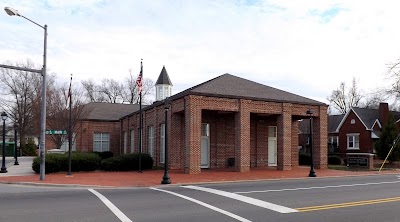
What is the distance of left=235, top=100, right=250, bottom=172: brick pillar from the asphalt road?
32.2ft

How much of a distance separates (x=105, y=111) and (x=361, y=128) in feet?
101

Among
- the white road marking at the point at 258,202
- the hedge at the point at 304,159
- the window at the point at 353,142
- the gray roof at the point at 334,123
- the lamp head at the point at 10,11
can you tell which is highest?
the lamp head at the point at 10,11

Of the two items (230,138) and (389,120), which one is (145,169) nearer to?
(230,138)

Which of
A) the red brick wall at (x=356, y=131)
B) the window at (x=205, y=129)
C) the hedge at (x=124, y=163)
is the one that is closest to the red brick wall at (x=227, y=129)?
the window at (x=205, y=129)

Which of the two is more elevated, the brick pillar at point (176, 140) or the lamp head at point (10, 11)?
the lamp head at point (10, 11)

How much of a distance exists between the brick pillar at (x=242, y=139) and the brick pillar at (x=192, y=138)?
2881 mm

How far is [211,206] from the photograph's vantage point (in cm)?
1168

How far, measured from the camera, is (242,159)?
25.7 metres

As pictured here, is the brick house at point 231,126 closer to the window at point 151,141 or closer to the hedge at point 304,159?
the window at point 151,141

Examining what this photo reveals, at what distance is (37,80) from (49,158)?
34.5 meters

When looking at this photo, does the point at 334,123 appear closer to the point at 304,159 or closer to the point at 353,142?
the point at 353,142

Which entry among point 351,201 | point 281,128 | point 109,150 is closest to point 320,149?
point 281,128

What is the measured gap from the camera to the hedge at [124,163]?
27125 millimetres

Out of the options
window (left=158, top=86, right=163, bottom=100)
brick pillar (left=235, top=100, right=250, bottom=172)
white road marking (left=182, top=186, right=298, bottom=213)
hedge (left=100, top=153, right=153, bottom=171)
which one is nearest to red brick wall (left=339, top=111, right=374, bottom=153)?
window (left=158, top=86, right=163, bottom=100)
